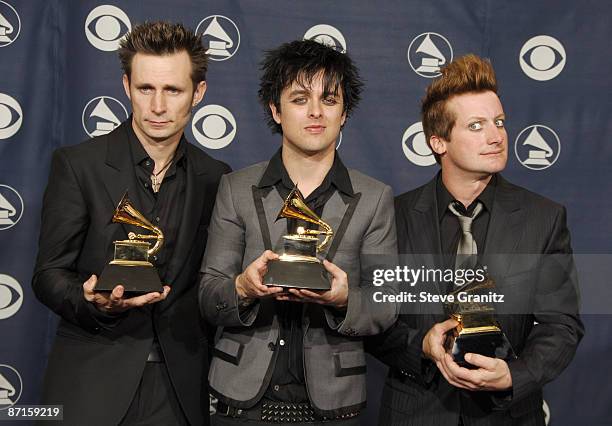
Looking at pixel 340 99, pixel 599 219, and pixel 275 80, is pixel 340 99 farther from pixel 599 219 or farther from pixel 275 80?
pixel 599 219

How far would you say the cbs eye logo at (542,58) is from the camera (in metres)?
4.02

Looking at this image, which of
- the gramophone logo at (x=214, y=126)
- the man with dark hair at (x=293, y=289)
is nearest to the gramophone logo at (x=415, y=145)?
the gramophone logo at (x=214, y=126)

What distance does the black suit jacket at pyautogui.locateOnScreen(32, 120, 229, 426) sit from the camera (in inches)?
104

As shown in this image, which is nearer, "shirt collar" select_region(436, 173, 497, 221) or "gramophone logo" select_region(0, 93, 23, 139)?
"shirt collar" select_region(436, 173, 497, 221)

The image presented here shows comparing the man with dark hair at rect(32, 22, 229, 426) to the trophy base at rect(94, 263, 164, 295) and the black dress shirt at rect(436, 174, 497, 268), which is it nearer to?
the trophy base at rect(94, 263, 164, 295)

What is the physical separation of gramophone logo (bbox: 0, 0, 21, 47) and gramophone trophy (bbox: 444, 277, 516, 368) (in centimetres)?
253

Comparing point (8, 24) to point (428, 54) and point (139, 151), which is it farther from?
point (428, 54)

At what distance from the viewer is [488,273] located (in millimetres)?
2691

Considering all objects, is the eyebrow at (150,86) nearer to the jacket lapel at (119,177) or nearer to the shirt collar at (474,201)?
the jacket lapel at (119,177)

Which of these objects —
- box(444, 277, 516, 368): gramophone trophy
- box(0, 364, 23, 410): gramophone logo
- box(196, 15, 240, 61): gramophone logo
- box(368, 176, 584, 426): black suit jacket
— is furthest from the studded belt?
box(196, 15, 240, 61): gramophone logo

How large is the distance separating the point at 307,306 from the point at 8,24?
2.23 m

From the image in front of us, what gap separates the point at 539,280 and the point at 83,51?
2.42m

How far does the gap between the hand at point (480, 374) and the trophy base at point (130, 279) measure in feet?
3.20

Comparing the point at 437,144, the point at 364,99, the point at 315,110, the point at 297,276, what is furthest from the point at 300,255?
the point at 364,99
